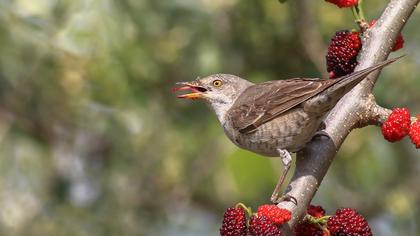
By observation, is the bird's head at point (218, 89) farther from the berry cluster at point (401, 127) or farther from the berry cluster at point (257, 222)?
the berry cluster at point (257, 222)

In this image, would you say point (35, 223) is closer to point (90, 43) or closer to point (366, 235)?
point (90, 43)

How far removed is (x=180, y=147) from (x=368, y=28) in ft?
10.8

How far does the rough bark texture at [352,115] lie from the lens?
3.92 meters

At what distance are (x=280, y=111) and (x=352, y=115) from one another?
36.2 inches

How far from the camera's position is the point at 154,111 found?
738cm

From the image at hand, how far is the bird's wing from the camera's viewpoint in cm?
481

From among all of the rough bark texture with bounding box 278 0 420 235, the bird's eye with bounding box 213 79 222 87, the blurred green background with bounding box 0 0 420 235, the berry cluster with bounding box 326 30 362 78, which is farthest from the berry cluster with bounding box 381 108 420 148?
the blurred green background with bounding box 0 0 420 235

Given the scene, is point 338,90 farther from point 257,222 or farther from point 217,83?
point 217,83

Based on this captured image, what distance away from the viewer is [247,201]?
6.70 metres

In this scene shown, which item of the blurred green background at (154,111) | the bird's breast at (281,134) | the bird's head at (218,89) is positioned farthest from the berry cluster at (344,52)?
the blurred green background at (154,111)

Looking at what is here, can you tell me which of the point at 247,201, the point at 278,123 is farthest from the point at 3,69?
the point at 278,123

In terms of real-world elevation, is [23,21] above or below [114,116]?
above

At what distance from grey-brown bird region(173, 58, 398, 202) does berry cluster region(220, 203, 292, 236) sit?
48 cm

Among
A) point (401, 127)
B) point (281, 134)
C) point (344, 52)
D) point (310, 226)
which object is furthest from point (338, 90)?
point (310, 226)
